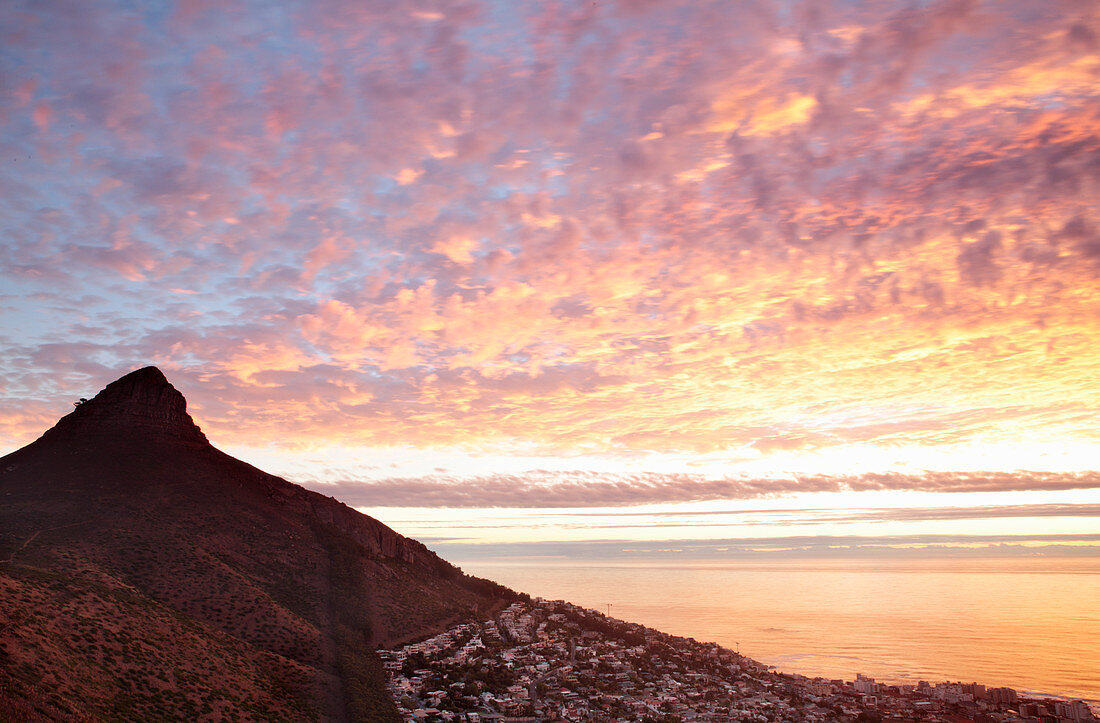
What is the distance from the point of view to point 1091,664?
4235 inches

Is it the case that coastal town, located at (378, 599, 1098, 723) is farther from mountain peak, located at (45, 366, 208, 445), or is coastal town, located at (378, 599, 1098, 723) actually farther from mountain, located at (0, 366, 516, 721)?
mountain peak, located at (45, 366, 208, 445)

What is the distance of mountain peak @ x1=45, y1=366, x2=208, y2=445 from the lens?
315 feet

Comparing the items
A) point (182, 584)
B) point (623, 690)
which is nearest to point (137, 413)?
point (182, 584)

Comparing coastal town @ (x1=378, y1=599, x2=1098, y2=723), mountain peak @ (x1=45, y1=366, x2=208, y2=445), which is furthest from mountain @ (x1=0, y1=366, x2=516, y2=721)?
coastal town @ (x1=378, y1=599, x2=1098, y2=723)

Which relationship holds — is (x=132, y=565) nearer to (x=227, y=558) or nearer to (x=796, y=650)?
(x=227, y=558)

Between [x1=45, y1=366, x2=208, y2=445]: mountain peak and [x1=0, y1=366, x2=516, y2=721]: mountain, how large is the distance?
26 cm

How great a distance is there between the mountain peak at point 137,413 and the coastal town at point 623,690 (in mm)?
57004

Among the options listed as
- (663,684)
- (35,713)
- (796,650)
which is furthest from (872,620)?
(35,713)

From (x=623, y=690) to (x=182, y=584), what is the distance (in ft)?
155

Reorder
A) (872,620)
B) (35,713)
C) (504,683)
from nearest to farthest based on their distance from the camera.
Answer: (35,713), (504,683), (872,620)

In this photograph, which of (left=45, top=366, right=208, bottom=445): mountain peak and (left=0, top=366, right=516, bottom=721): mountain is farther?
(left=45, top=366, right=208, bottom=445): mountain peak

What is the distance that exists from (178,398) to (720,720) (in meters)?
95.4

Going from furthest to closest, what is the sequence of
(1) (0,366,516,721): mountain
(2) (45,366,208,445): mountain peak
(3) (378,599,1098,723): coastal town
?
(2) (45,366,208,445): mountain peak
(3) (378,599,1098,723): coastal town
(1) (0,366,516,721): mountain

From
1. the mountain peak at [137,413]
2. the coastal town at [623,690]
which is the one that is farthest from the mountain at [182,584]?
the coastal town at [623,690]
